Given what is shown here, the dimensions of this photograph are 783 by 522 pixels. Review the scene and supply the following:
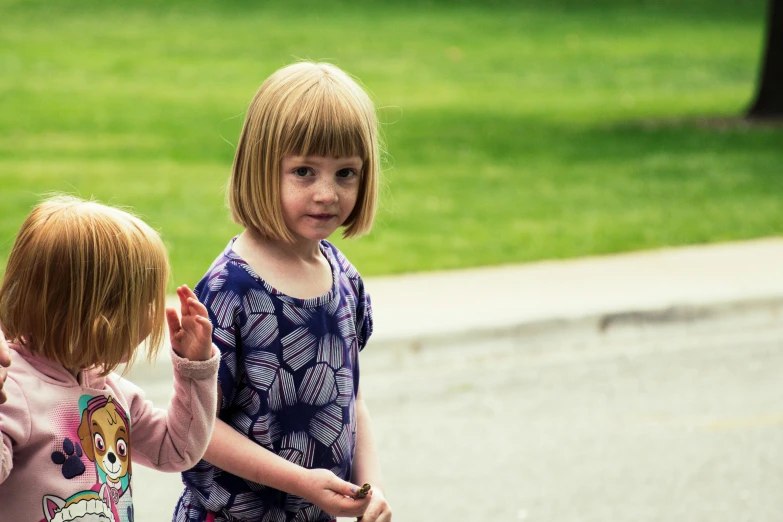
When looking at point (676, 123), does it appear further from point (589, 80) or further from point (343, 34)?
point (343, 34)

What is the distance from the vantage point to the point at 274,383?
2.65 metres

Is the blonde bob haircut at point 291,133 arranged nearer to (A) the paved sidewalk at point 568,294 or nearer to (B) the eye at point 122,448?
(B) the eye at point 122,448

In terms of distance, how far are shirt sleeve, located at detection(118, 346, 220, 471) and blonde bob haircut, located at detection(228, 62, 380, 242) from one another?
1.45 feet

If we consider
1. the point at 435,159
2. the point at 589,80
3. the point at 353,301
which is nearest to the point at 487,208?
the point at 435,159

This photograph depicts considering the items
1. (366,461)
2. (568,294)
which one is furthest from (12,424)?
(568,294)

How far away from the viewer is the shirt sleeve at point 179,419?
236cm

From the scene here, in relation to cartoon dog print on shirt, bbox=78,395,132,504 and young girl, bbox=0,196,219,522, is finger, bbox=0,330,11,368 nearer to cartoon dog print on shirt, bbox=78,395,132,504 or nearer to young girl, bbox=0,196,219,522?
young girl, bbox=0,196,219,522

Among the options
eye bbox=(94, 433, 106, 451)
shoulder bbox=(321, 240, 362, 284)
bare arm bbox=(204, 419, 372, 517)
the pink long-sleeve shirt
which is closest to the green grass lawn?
shoulder bbox=(321, 240, 362, 284)

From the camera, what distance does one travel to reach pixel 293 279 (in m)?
2.73

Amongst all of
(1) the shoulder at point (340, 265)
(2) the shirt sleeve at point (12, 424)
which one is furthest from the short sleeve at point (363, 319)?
(2) the shirt sleeve at point (12, 424)

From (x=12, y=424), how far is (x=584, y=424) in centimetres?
459

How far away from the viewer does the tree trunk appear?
18125 millimetres

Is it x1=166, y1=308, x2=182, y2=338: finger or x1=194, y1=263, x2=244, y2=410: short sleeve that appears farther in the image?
x1=194, y1=263, x2=244, y2=410: short sleeve

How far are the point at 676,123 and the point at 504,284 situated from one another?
9956 millimetres
